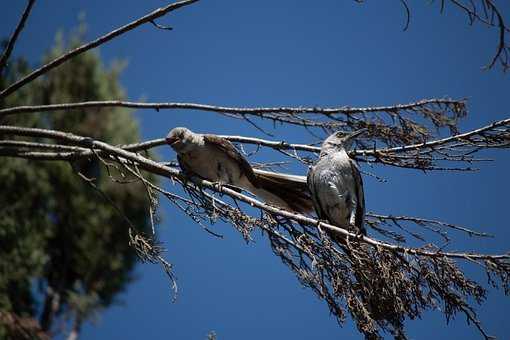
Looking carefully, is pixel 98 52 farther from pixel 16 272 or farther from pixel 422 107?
pixel 422 107

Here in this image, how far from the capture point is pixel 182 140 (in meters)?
5.20

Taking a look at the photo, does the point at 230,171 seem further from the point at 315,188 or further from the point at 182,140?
the point at 315,188

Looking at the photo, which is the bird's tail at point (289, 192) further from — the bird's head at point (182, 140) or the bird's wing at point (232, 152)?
the bird's head at point (182, 140)

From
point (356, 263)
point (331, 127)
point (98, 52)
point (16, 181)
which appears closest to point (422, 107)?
point (331, 127)

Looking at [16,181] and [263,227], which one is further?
[16,181]

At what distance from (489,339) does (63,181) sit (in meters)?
10.2

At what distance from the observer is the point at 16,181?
36.6 feet

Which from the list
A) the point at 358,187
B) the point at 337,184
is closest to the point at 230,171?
the point at 337,184

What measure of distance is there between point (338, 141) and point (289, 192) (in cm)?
66

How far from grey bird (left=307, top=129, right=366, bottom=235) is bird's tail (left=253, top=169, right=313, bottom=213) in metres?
0.08

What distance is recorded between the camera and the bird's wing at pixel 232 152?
5.20 m

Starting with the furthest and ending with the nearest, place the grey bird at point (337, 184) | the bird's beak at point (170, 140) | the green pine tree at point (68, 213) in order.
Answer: the green pine tree at point (68, 213) < the bird's beak at point (170, 140) < the grey bird at point (337, 184)

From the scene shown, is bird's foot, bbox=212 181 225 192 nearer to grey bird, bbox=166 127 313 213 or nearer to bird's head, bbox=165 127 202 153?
grey bird, bbox=166 127 313 213

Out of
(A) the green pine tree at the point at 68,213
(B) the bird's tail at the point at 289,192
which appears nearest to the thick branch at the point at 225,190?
(B) the bird's tail at the point at 289,192
